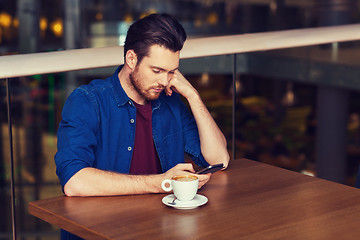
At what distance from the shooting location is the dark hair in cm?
174

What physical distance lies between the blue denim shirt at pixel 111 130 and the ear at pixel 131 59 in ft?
0.21

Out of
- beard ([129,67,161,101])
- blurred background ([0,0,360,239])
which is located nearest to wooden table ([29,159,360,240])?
beard ([129,67,161,101])

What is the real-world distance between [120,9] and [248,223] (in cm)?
1487

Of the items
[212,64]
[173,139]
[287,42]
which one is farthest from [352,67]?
[173,139]

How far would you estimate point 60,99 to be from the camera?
14.2 metres

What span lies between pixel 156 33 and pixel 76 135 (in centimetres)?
37

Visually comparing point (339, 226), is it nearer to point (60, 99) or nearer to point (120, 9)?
point (60, 99)

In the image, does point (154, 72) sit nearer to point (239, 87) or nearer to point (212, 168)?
point (212, 168)

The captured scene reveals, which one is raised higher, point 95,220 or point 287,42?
point 287,42

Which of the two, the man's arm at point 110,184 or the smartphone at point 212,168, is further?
the smartphone at point 212,168

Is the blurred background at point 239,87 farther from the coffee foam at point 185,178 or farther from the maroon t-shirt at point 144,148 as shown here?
the coffee foam at point 185,178

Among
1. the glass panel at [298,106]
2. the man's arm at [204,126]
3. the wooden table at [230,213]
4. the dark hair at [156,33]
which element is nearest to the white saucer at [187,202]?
the wooden table at [230,213]

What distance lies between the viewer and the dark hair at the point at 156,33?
174cm

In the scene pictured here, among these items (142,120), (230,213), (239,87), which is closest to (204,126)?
(142,120)
